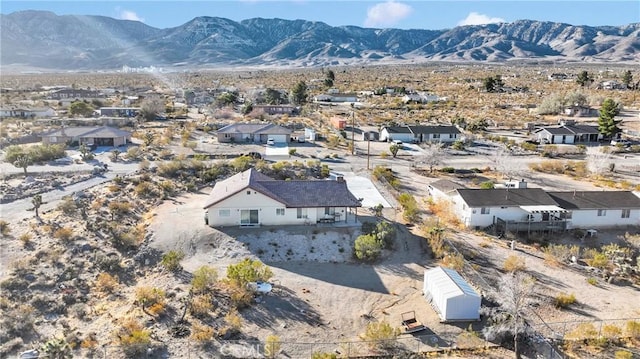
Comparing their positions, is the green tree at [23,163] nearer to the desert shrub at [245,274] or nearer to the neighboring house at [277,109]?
the desert shrub at [245,274]

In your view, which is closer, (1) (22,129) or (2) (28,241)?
(2) (28,241)

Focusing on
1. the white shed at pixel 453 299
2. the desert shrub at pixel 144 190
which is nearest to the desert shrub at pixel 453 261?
the white shed at pixel 453 299

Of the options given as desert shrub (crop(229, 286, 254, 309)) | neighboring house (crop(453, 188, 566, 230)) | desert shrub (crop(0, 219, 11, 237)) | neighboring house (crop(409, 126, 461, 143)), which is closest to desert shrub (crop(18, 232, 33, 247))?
desert shrub (crop(0, 219, 11, 237))

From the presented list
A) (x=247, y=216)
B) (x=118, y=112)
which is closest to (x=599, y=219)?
(x=247, y=216)

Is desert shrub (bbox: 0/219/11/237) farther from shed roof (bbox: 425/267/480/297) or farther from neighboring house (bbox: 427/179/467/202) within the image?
neighboring house (bbox: 427/179/467/202)

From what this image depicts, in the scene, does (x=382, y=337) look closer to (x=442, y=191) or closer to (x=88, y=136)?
(x=442, y=191)

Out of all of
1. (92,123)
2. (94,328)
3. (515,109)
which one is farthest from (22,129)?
(515,109)

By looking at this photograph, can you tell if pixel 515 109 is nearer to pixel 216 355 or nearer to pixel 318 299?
pixel 318 299
